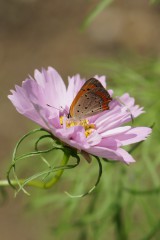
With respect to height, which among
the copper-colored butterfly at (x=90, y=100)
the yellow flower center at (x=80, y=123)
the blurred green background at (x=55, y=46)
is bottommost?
the blurred green background at (x=55, y=46)

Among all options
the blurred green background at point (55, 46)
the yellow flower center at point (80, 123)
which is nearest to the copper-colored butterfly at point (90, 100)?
the yellow flower center at point (80, 123)

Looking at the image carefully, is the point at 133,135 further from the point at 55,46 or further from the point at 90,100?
the point at 55,46

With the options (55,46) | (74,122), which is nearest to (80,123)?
(74,122)

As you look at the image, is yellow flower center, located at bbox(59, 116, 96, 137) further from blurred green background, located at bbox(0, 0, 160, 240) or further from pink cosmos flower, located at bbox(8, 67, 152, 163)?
blurred green background, located at bbox(0, 0, 160, 240)

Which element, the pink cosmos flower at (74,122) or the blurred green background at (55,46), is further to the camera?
the blurred green background at (55,46)

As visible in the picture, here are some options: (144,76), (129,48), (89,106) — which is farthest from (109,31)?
(89,106)

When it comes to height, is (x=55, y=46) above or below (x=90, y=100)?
below

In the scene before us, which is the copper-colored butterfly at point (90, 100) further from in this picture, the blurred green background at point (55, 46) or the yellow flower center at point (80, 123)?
the blurred green background at point (55, 46)
